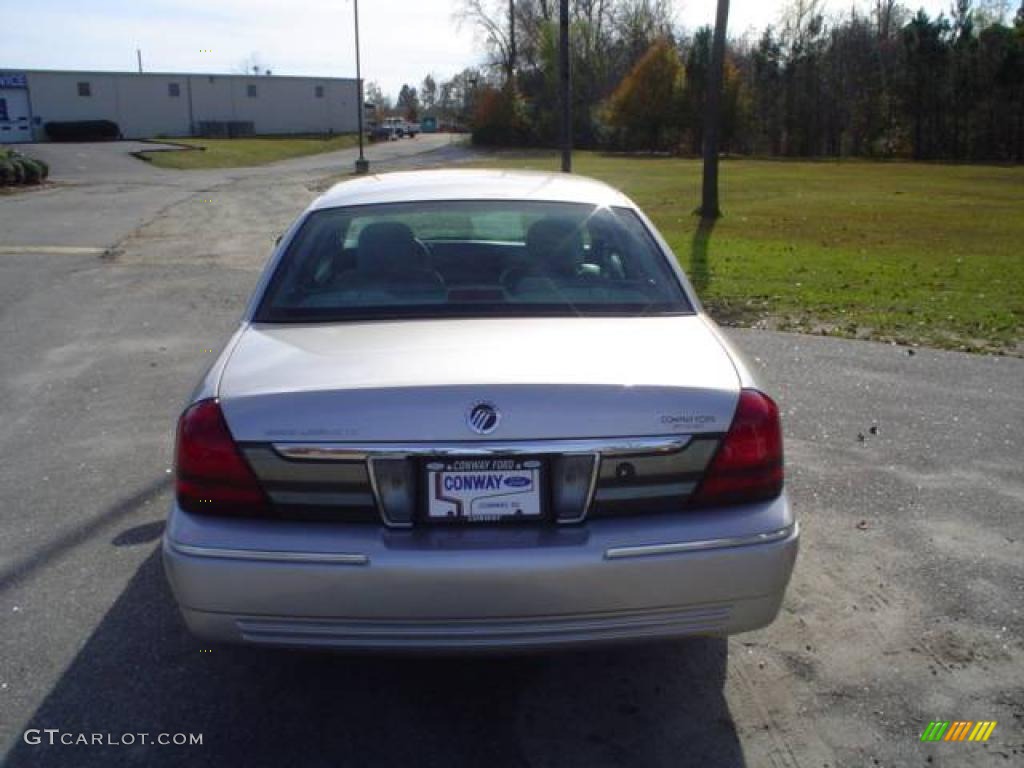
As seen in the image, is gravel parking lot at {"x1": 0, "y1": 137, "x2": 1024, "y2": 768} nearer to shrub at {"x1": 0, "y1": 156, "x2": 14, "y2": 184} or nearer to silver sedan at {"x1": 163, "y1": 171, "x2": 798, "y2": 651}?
silver sedan at {"x1": 163, "y1": 171, "x2": 798, "y2": 651}

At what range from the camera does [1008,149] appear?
55.8 m

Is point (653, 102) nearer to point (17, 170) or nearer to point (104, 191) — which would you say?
point (104, 191)

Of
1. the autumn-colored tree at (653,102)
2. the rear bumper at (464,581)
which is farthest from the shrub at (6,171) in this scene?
the autumn-colored tree at (653,102)

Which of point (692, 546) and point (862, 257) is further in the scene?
point (862, 257)

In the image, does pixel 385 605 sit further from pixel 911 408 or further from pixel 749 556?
pixel 911 408

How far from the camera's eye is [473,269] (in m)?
3.87

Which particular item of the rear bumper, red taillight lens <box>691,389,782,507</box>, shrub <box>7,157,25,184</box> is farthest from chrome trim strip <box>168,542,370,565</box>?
shrub <box>7,157,25,184</box>

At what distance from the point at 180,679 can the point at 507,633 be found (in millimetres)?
1249

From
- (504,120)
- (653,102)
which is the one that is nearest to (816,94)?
(653,102)

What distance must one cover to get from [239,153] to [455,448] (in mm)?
54239

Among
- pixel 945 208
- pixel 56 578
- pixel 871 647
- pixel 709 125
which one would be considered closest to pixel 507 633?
pixel 871 647

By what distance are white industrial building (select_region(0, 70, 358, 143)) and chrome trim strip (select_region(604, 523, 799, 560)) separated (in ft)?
238

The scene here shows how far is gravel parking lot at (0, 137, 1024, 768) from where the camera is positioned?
2.94m

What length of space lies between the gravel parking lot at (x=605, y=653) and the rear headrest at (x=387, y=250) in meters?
1.44
